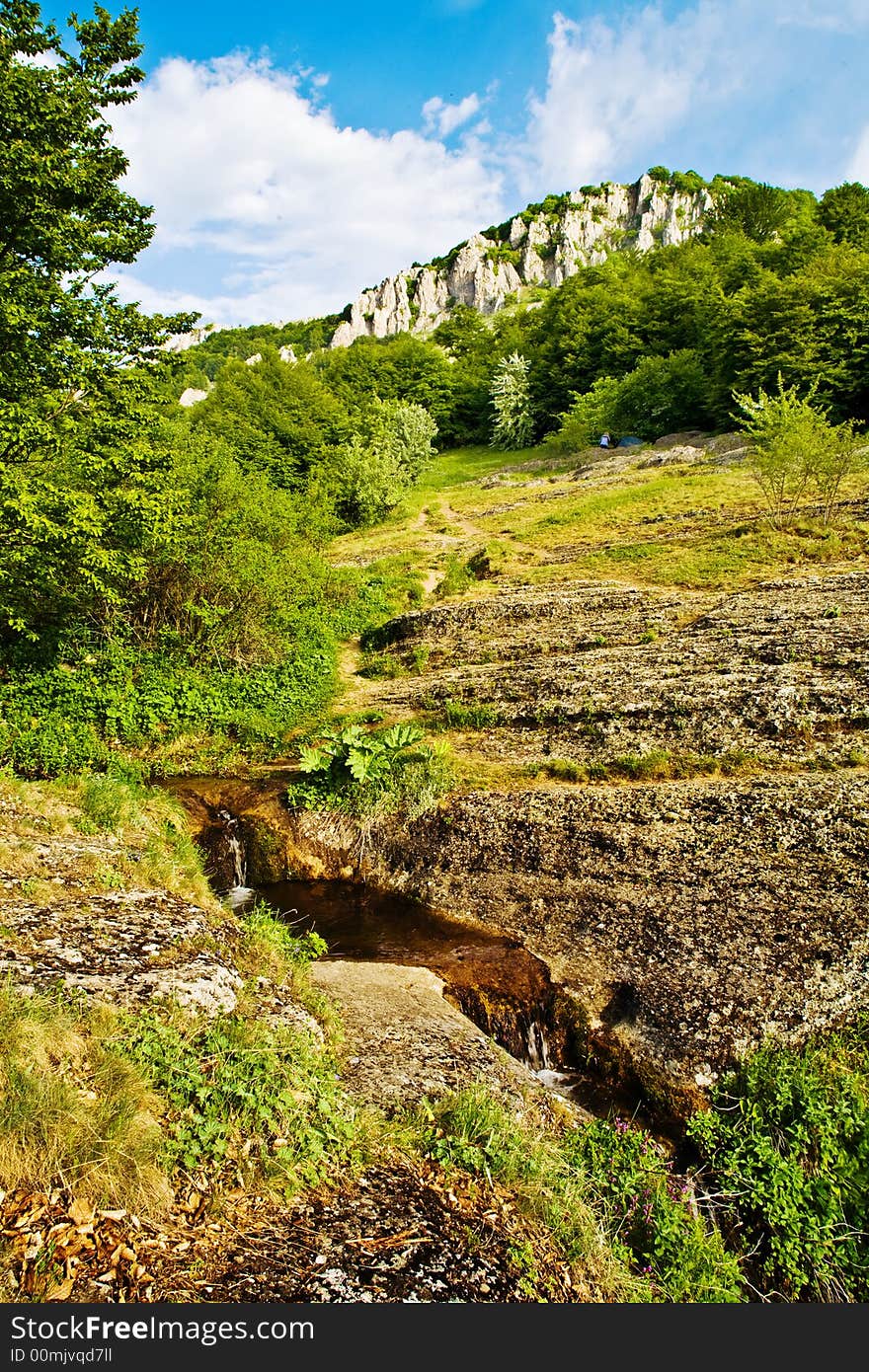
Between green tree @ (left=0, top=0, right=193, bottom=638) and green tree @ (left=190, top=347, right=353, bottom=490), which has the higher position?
green tree @ (left=190, top=347, right=353, bottom=490)

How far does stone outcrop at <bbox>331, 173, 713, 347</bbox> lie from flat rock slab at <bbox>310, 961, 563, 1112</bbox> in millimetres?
180133

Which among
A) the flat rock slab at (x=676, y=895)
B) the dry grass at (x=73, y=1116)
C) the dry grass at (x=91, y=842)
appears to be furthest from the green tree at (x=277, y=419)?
the dry grass at (x=73, y=1116)

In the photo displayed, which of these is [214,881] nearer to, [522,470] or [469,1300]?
→ [469,1300]

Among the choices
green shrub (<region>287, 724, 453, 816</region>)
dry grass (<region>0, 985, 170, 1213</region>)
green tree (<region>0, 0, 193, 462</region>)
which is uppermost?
green tree (<region>0, 0, 193, 462</region>)

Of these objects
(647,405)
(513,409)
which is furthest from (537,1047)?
(513,409)

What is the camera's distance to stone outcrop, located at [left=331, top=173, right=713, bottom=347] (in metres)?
165

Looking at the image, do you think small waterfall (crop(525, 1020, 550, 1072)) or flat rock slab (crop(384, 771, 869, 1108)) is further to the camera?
small waterfall (crop(525, 1020, 550, 1072))

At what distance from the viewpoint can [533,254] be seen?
173 metres

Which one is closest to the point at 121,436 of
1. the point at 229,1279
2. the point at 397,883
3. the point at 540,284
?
the point at 397,883

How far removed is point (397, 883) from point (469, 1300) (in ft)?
26.3

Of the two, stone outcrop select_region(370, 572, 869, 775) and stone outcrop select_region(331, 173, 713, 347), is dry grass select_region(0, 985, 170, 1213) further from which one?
stone outcrop select_region(331, 173, 713, 347)

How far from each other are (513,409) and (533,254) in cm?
13289

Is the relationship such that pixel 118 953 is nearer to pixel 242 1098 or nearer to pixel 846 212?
pixel 242 1098

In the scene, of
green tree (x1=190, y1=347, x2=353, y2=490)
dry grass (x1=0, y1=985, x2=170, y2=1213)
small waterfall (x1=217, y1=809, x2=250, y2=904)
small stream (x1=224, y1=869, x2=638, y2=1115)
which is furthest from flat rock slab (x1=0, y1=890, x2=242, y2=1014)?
green tree (x1=190, y1=347, x2=353, y2=490)
